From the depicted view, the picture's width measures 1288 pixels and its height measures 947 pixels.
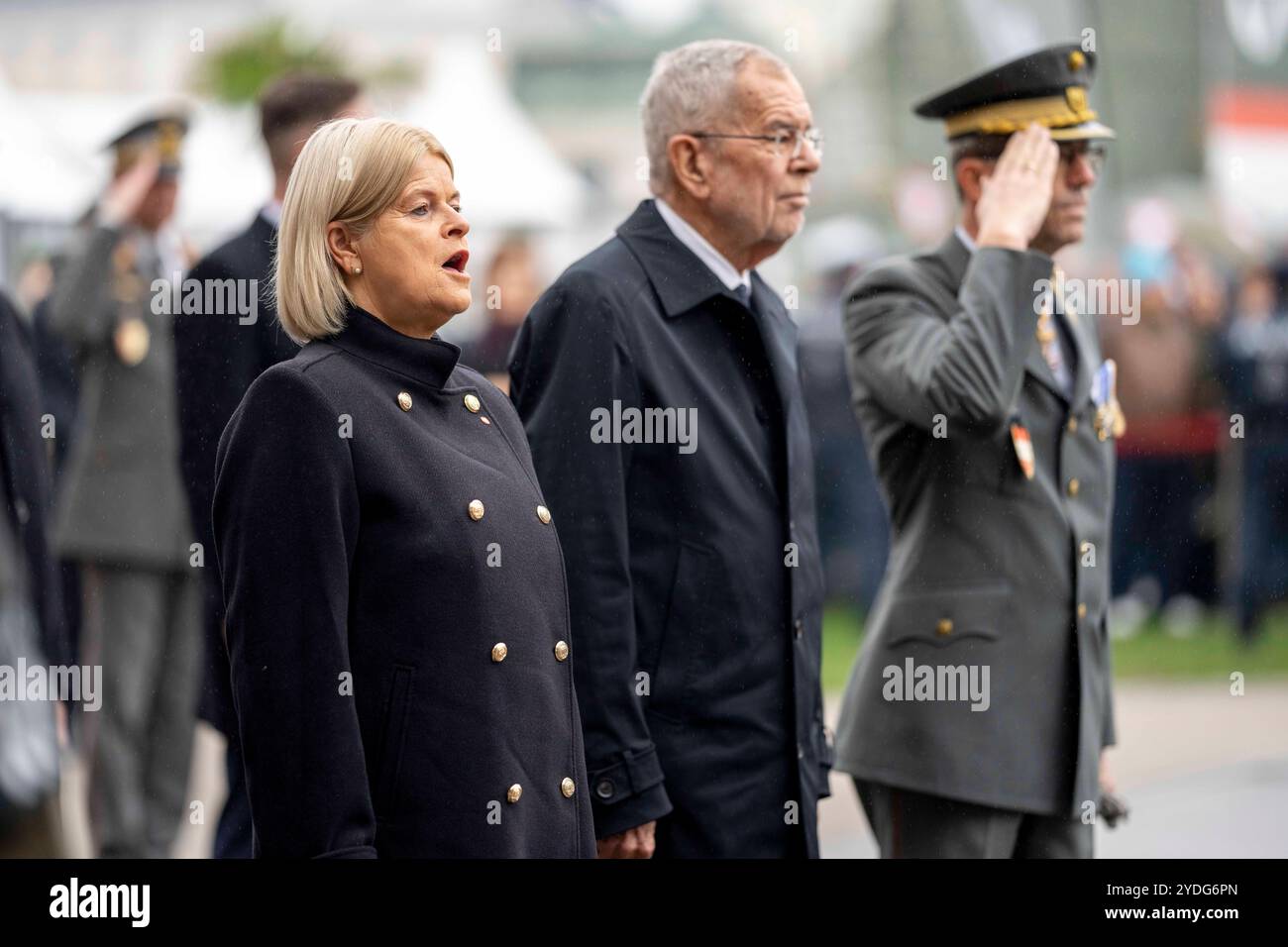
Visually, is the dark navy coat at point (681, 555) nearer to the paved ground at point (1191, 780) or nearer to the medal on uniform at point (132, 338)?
the paved ground at point (1191, 780)

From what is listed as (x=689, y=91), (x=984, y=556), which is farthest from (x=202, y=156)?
(x=984, y=556)

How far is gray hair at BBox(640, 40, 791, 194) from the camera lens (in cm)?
410

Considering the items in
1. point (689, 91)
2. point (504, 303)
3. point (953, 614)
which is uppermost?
point (689, 91)

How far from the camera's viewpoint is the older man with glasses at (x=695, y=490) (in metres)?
3.75

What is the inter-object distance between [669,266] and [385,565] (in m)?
1.27

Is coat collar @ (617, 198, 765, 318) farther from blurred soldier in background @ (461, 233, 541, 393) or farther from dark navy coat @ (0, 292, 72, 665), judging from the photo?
blurred soldier in background @ (461, 233, 541, 393)

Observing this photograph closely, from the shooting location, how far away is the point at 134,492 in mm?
6754

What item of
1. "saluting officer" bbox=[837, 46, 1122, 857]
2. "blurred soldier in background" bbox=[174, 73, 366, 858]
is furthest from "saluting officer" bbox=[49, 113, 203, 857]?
"saluting officer" bbox=[837, 46, 1122, 857]

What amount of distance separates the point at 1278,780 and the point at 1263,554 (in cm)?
387

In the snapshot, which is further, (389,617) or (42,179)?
(42,179)

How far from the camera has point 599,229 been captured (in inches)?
962

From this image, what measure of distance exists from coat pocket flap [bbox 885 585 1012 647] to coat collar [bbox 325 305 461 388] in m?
1.51

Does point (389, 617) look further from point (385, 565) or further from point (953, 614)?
point (953, 614)

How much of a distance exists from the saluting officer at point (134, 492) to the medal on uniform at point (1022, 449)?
130 inches
